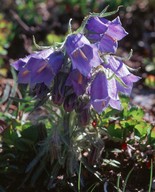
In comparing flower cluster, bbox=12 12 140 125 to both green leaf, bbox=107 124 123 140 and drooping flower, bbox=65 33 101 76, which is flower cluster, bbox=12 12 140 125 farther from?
green leaf, bbox=107 124 123 140

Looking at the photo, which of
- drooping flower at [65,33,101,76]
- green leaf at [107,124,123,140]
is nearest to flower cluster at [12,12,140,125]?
drooping flower at [65,33,101,76]

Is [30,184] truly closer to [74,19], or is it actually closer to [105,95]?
[105,95]

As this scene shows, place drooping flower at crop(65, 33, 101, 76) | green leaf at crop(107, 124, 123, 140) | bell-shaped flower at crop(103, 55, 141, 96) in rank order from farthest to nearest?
green leaf at crop(107, 124, 123, 140), bell-shaped flower at crop(103, 55, 141, 96), drooping flower at crop(65, 33, 101, 76)

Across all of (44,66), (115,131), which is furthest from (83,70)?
(115,131)

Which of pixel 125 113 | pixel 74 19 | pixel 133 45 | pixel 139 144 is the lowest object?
pixel 139 144

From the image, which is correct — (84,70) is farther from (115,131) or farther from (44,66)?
(115,131)

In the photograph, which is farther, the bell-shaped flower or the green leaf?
the green leaf

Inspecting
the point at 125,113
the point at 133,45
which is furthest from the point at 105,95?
the point at 133,45

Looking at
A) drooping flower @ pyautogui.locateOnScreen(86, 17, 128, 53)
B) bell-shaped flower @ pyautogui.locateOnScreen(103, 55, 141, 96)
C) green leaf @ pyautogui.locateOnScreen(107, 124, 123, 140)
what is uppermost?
drooping flower @ pyautogui.locateOnScreen(86, 17, 128, 53)
